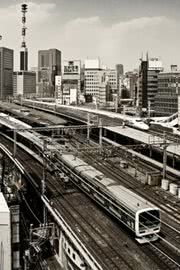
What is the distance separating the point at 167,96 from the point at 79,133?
40.1 meters

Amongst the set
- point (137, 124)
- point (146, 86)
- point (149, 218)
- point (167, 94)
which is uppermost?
point (146, 86)

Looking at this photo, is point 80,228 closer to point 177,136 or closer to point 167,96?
point 177,136

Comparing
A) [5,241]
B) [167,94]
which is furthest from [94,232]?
[167,94]

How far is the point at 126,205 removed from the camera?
27.7 m

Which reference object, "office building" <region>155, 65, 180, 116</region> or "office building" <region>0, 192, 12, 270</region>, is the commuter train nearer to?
"office building" <region>0, 192, 12, 270</region>

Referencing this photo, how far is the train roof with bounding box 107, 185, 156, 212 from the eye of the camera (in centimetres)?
2719

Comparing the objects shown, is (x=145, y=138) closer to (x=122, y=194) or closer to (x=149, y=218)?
(x=122, y=194)

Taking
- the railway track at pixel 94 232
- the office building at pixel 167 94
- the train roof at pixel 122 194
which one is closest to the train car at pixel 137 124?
the railway track at pixel 94 232

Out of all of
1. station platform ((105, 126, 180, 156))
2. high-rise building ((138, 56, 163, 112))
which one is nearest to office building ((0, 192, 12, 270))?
station platform ((105, 126, 180, 156))

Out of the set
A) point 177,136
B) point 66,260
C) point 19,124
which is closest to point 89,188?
point 66,260

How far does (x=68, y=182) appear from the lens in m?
41.0

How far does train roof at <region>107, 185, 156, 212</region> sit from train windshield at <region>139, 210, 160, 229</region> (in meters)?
0.45

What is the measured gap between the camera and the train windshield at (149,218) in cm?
2647

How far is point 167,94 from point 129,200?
84.8 m
